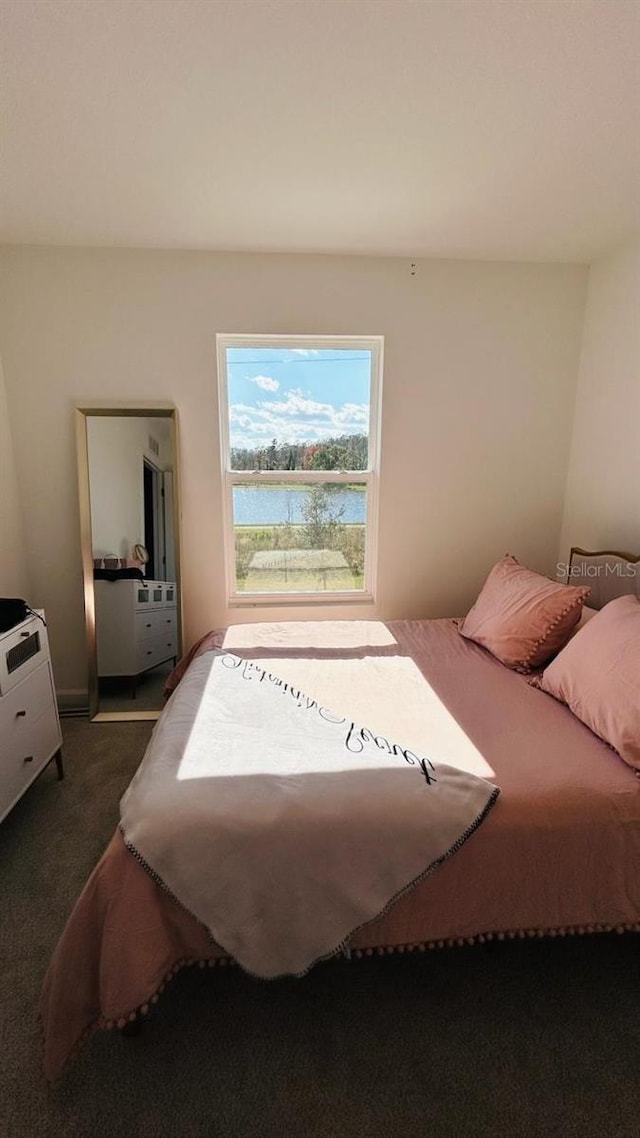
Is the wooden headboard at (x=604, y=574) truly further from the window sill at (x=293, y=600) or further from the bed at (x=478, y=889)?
the window sill at (x=293, y=600)

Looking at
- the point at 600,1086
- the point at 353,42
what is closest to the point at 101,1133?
the point at 600,1086

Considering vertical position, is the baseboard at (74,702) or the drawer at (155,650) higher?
the drawer at (155,650)

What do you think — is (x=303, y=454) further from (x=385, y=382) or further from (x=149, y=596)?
(x=149, y=596)

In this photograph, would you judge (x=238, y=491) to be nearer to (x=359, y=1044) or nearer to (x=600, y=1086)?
(x=359, y=1044)

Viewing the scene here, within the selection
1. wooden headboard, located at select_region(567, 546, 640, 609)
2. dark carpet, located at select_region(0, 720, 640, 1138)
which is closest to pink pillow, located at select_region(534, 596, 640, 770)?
wooden headboard, located at select_region(567, 546, 640, 609)

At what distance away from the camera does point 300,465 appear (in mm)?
2701

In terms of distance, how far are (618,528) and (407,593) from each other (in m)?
1.16

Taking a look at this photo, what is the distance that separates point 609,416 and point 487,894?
2327 mm

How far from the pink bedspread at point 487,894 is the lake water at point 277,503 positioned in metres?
1.67

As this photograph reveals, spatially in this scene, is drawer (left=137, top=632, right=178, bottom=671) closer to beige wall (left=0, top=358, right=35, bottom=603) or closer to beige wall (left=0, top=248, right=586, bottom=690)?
beige wall (left=0, top=248, right=586, bottom=690)

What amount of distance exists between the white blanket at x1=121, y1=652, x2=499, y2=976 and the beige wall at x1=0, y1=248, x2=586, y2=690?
1658 mm

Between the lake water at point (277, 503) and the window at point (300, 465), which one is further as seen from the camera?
the lake water at point (277, 503)

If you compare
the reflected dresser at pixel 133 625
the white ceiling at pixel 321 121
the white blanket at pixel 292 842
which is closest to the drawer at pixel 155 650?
the reflected dresser at pixel 133 625

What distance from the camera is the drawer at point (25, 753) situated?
169 cm
